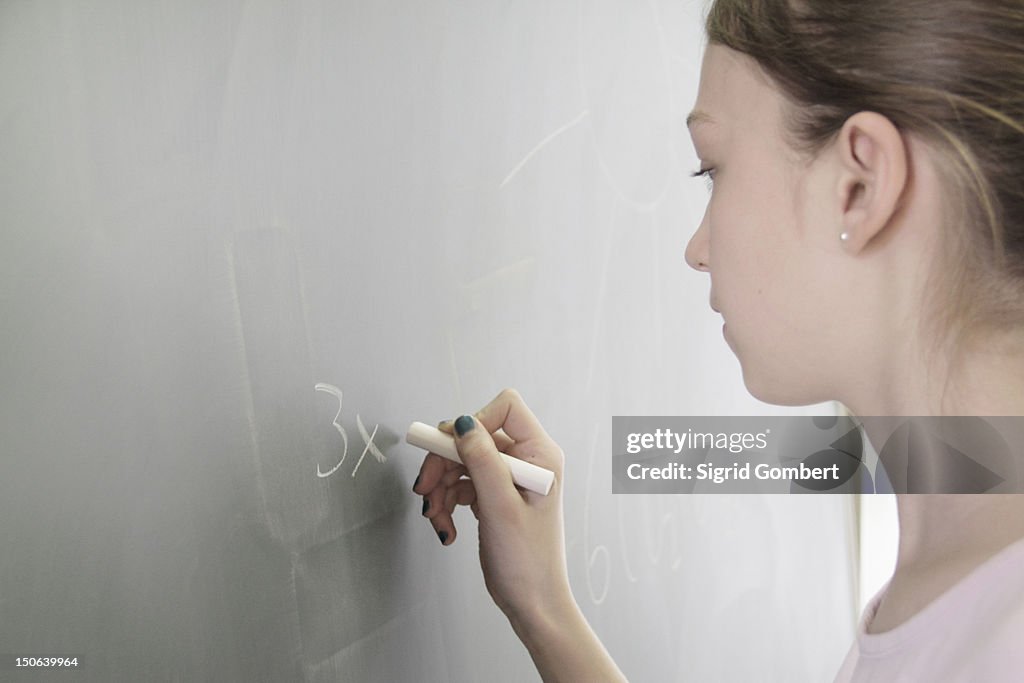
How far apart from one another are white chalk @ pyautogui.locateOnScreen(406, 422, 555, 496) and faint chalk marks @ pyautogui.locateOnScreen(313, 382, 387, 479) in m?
0.02

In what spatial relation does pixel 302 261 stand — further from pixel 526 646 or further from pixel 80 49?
pixel 526 646

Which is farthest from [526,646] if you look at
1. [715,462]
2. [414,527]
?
[715,462]

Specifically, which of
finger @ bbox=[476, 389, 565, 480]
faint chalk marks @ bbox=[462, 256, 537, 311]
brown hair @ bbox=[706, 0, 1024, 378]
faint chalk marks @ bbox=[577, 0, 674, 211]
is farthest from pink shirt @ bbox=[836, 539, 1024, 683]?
faint chalk marks @ bbox=[577, 0, 674, 211]

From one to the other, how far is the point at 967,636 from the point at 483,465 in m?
0.27

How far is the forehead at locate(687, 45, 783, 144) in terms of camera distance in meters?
0.52

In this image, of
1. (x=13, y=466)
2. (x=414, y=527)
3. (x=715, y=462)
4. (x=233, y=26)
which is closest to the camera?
(x=13, y=466)

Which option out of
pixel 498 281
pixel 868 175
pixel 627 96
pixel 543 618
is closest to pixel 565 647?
pixel 543 618

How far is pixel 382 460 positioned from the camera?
574 millimetres

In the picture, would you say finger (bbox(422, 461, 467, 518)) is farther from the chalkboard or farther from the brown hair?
the brown hair

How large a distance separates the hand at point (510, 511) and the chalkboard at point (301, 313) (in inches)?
0.8

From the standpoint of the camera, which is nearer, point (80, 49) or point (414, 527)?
point (80, 49)

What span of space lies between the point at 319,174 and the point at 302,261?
2.0 inches

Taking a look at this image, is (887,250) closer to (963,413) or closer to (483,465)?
(963,413)

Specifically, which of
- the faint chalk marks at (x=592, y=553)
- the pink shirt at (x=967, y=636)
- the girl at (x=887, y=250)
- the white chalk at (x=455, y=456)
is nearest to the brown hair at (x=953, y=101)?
the girl at (x=887, y=250)
